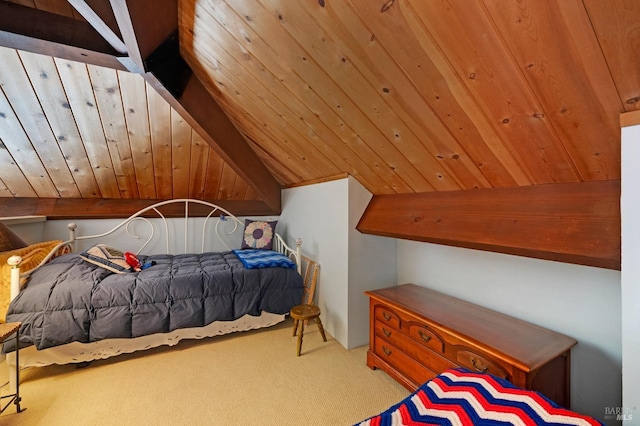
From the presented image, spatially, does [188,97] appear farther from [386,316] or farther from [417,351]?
[417,351]

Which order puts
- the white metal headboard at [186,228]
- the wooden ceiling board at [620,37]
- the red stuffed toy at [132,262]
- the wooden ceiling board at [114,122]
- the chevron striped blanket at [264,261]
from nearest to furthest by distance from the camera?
1. the wooden ceiling board at [620,37]
2. the wooden ceiling board at [114,122]
3. the red stuffed toy at [132,262]
4. the chevron striped blanket at [264,261]
5. the white metal headboard at [186,228]

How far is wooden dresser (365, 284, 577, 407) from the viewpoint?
1.35 m

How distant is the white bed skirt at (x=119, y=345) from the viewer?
2.03 meters

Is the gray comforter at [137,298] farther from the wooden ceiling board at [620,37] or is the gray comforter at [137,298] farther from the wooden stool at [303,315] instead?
the wooden ceiling board at [620,37]

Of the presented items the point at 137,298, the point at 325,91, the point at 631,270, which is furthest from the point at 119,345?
the point at 631,270

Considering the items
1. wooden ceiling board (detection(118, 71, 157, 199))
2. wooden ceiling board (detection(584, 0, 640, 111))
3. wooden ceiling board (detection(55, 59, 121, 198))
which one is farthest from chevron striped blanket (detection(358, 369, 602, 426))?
wooden ceiling board (detection(55, 59, 121, 198))

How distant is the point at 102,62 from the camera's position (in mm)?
2002

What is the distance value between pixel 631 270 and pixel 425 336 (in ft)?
3.41

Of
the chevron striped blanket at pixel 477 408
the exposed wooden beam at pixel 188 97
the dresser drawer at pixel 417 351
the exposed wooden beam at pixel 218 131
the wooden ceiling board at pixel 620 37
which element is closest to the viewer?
the wooden ceiling board at pixel 620 37

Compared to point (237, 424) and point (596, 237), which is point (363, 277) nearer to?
point (237, 424)

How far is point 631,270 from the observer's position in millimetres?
982

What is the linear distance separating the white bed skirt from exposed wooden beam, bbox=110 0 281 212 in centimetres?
161

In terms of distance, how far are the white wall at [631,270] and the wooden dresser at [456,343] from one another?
311mm

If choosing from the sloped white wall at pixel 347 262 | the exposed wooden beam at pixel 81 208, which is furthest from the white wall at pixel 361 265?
the exposed wooden beam at pixel 81 208
